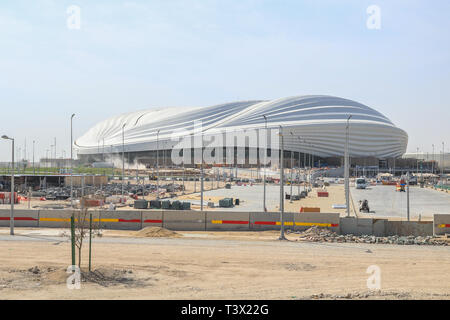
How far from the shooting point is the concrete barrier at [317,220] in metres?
30.2

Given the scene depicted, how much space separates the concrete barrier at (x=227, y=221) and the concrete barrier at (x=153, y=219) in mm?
2977

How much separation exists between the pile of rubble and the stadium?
105492 mm

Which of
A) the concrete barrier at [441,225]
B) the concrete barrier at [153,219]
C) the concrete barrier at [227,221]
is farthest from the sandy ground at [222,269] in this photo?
the concrete barrier at [441,225]

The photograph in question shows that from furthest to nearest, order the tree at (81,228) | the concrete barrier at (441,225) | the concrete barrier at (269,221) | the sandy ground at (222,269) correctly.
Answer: the concrete barrier at (269,221) < the concrete barrier at (441,225) < the tree at (81,228) < the sandy ground at (222,269)

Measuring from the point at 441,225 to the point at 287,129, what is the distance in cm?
10666

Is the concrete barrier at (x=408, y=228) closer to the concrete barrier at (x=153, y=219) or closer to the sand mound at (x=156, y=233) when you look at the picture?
the sand mound at (x=156, y=233)

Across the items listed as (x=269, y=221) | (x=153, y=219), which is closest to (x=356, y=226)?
(x=269, y=221)

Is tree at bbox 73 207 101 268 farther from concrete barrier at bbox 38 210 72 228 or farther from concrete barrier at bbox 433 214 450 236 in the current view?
concrete barrier at bbox 433 214 450 236

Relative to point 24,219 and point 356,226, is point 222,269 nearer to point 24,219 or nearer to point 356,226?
point 356,226

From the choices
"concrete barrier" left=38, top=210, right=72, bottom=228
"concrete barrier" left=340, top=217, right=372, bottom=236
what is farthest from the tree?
"concrete barrier" left=340, top=217, right=372, bottom=236

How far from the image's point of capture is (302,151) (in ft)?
463

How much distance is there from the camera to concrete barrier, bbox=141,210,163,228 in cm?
3179

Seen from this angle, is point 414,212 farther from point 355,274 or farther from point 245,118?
point 245,118

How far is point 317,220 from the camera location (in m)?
30.6
